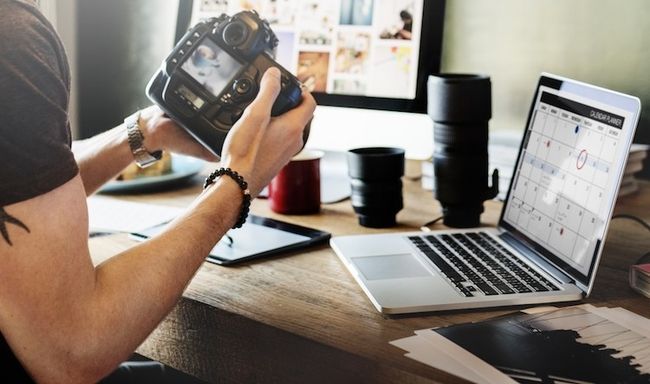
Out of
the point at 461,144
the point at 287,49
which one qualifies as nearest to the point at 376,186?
the point at 461,144

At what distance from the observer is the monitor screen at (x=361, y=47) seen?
4.32 ft

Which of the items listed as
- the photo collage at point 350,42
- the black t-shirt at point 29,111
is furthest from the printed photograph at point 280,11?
the black t-shirt at point 29,111

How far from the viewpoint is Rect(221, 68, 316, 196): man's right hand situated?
3.05ft

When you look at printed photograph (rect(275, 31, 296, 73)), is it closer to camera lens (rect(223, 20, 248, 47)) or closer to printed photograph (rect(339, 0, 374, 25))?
printed photograph (rect(339, 0, 374, 25))

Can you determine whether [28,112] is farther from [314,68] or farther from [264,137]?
[314,68]

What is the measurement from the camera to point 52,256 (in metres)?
0.72

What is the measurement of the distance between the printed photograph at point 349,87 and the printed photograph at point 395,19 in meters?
0.09

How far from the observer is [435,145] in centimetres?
121

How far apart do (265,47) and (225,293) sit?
33 cm

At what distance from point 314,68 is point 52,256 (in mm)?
761

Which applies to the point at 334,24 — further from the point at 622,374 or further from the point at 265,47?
the point at 622,374

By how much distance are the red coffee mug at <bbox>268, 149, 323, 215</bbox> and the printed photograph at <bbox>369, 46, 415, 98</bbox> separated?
171mm

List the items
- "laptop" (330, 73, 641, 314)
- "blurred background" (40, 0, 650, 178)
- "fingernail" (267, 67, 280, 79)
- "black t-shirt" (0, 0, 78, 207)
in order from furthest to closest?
"blurred background" (40, 0, 650, 178) → "fingernail" (267, 67, 280, 79) → "laptop" (330, 73, 641, 314) → "black t-shirt" (0, 0, 78, 207)

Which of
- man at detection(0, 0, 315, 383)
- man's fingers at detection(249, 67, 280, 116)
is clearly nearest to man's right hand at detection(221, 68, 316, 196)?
man's fingers at detection(249, 67, 280, 116)
